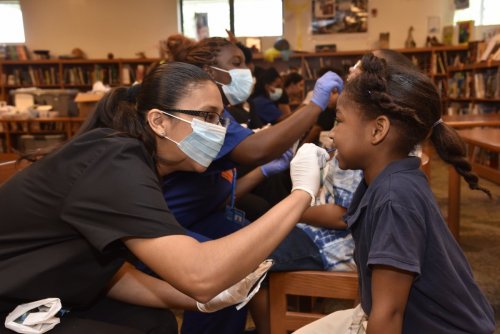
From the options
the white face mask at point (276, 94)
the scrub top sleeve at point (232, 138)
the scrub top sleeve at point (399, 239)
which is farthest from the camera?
the white face mask at point (276, 94)

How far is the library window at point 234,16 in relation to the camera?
7730 millimetres

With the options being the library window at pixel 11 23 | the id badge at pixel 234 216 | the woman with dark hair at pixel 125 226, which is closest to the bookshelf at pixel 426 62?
the library window at pixel 11 23

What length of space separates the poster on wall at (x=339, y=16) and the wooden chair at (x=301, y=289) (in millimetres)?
6886

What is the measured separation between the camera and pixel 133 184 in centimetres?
92

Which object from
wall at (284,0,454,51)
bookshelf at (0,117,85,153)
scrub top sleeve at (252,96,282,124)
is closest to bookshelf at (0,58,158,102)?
bookshelf at (0,117,85,153)

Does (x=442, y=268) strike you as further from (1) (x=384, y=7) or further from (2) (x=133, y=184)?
(1) (x=384, y=7)

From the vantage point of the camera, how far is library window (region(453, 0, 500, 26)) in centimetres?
700

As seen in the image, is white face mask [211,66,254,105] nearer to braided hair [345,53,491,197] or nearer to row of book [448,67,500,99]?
braided hair [345,53,491,197]

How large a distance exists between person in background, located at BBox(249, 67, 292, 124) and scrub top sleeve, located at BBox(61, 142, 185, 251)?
2225 millimetres

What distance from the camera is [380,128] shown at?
3.17 ft

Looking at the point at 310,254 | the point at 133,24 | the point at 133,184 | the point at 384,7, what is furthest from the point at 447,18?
the point at 133,184

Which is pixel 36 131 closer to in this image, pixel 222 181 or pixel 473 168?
pixel 222 181

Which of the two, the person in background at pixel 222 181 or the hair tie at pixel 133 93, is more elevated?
the hair tie at pixel 133 93

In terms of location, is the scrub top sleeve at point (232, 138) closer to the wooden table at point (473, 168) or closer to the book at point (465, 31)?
the wooden table at point (473, 168)
